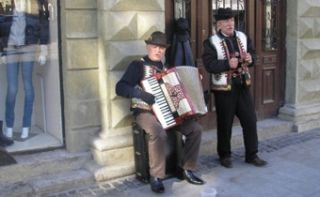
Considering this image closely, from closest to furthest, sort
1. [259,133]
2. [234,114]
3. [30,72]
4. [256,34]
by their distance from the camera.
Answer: [30,72]
[234,114]
[259,133]
[256,34]

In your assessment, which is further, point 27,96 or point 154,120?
point 27,96

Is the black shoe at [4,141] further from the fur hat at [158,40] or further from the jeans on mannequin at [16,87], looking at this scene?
the fur hat at [158,40]

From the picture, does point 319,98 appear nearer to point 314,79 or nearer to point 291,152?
point 314,79

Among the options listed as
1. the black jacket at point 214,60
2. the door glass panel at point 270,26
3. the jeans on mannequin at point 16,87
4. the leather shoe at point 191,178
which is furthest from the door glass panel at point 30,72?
the door glass panel at point 270,26

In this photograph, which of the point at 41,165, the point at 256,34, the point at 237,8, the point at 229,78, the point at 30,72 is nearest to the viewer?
the point at 41,165

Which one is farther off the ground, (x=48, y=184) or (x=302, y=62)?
(x=302, y=62)

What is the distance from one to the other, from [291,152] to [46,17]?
10.5 ft

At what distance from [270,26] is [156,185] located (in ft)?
10.4

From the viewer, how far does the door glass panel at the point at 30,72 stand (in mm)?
5336

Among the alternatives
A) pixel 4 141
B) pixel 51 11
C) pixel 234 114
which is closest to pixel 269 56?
pixel 234 114

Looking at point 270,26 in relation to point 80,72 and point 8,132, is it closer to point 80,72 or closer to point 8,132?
point 80,72

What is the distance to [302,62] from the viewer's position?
23.4 ft

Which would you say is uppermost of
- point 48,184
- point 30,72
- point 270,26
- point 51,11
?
point 51,11

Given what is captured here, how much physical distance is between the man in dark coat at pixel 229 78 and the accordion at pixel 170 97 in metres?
0.66
